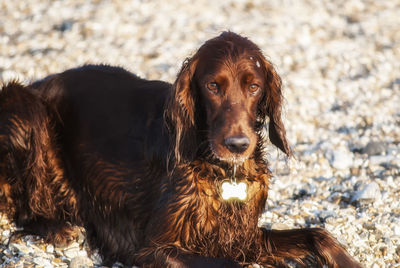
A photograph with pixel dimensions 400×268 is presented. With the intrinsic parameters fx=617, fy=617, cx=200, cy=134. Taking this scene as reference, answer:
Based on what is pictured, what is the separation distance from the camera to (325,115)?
6832 millimetres

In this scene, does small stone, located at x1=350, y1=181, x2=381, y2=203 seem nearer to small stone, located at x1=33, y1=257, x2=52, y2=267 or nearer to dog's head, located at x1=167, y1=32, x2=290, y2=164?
dog's head, located at x1=167, y1=32, x2=290, y2=164

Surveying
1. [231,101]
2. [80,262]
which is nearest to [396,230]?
[231,101]

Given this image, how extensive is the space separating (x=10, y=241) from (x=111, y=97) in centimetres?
117

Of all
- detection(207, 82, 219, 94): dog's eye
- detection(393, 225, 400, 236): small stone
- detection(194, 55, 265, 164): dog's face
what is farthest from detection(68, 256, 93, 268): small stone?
detection(393, 225, 400, 236): small stone

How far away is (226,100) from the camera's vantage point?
322 centimetres

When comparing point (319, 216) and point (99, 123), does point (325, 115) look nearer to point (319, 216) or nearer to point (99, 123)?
point (319, 216)

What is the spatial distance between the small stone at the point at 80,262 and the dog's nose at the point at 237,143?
1.33m

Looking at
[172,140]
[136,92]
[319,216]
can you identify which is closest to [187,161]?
[172,140]

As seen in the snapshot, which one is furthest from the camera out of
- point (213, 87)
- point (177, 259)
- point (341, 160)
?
point (341, 160)

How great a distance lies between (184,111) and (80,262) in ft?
4.11

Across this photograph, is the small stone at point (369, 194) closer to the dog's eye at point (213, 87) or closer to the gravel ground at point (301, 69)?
the gravel ground at point (301, 69)

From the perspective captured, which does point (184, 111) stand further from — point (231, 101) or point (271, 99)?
point (271, 99)

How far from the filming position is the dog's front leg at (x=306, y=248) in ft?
11.9

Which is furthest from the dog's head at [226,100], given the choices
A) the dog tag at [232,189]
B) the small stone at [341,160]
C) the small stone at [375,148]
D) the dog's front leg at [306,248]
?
the small stone at [375,148]
